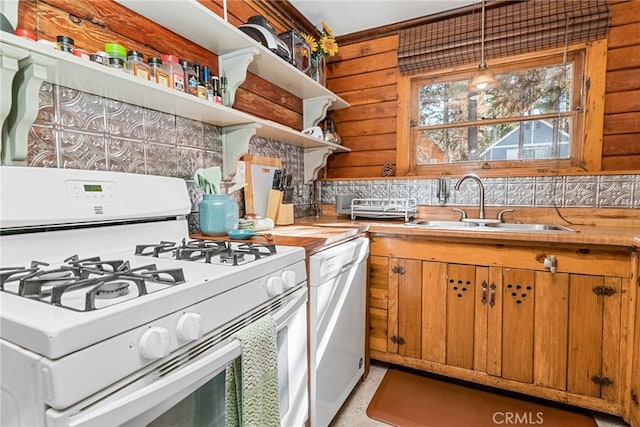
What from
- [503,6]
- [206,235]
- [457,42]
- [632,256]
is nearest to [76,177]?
[206,235]

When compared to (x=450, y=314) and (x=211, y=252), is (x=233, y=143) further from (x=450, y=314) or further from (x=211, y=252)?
(x=450, y=314)

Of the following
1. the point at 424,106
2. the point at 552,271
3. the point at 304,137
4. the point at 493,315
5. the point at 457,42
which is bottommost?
the point at 493,315

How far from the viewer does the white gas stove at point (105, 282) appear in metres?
0.49

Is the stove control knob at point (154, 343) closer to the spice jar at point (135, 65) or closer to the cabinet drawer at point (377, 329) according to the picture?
the spice jar at point (135, 65)

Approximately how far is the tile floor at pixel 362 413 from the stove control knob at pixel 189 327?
3.83 feet

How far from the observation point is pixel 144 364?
0.58 metres

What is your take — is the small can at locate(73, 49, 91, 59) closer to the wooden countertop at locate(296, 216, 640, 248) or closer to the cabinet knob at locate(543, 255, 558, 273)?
the wooden countertop at locate(296, 216, 640, 248)

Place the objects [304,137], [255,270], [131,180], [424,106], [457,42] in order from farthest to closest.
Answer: [424,106]
[457,42]
[304,137]
[131,180]
[255,270]

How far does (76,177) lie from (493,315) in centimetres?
186

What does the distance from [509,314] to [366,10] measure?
2119mm

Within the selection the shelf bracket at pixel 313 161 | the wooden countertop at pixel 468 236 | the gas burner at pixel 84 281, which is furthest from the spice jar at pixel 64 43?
the shelf bracket at pixel 313 161

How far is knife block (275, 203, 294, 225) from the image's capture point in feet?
6.37

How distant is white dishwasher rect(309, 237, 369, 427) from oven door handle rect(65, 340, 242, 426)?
1.70 feet

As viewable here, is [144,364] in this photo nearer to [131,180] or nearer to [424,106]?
[131,180]
